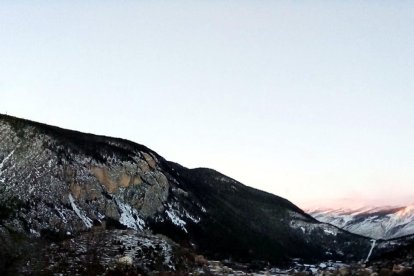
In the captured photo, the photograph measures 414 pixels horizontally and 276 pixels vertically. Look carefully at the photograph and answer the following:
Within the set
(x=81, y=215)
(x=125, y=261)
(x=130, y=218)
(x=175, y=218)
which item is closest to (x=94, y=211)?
(x=81, y=215)

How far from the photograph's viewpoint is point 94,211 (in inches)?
3944

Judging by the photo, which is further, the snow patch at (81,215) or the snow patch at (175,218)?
the snow patch at (175,218)

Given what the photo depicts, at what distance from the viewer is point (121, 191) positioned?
382 feet

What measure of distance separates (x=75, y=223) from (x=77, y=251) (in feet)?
58.8

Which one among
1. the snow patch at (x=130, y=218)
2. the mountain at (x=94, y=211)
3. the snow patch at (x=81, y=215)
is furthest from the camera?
the snow patch at (x=130, y=218)

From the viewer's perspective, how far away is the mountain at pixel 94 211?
70.8 meters

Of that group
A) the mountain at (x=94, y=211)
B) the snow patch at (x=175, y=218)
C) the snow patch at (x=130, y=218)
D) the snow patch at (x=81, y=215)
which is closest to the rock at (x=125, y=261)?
the mountain at (x=94, y=211)

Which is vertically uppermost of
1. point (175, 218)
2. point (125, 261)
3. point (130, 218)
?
point (175, 218)

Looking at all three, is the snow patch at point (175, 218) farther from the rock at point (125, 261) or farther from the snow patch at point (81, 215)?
the rock at point (125, 261)

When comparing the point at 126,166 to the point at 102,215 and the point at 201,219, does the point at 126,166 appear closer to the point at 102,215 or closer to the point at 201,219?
the point at 102,215

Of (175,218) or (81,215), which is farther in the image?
(175,218)

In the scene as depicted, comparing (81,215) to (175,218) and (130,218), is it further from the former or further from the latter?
(175,218)

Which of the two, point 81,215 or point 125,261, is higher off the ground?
point 81,215

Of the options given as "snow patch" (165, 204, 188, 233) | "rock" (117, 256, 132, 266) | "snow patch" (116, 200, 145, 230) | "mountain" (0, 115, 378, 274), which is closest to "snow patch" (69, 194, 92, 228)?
"mountain" (0, 115, 378, 274)
